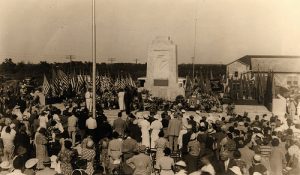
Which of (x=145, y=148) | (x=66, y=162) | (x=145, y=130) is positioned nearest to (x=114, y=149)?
(x=145, y=148)

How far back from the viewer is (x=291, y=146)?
10438 millimetres

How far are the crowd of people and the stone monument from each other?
51.2 ft

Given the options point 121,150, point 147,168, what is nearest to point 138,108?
point 121,150

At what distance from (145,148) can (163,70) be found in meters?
21.1

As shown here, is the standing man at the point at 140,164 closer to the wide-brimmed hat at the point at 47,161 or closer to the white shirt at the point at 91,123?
the wide-brimmed hat at the point at 47,161

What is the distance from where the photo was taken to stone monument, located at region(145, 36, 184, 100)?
30.6m

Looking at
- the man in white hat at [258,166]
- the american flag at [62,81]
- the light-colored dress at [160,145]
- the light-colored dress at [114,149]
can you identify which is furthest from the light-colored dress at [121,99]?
the man in white hat at [258,166]

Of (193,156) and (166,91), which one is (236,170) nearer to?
(193,156)

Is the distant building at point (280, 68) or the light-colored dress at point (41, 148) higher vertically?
the distant building at point (280, 68)

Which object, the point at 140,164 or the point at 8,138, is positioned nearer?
the point at 140,164

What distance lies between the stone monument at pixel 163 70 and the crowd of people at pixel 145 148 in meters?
15.6

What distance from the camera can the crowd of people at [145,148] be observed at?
29.6 ft

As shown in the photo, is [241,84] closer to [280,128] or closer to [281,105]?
[281,105]

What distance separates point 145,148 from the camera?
982 centimetres
